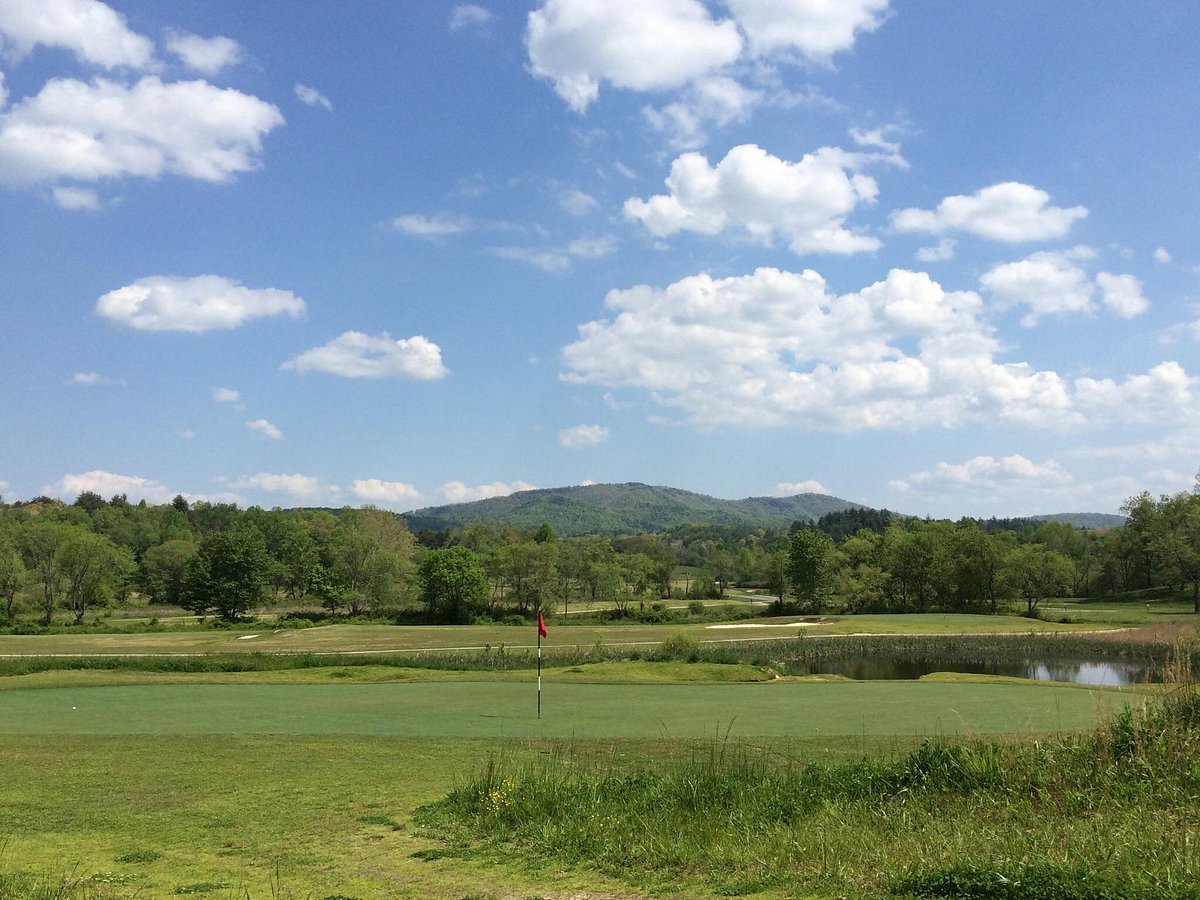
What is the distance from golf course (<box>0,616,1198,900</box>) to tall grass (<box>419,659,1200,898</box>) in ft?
0.14

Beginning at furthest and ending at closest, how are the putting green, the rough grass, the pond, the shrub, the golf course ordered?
1. the pond
2. the shrub
3. the putting green
4. the golf course
5. the rough grass

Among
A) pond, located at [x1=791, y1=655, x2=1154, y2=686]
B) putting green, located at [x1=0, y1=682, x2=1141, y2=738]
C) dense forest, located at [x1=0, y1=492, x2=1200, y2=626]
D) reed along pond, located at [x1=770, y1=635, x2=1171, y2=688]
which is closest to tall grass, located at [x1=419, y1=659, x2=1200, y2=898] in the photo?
putting green, located at [x1=0, y1=682, x2=1141, y2=738]

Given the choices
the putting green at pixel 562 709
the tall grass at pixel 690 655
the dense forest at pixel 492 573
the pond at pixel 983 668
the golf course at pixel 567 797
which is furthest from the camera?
the dense forest at pixel 492 573

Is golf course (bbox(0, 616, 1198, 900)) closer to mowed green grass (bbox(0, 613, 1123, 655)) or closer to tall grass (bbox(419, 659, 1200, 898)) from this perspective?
tall grass (bbox(419, 659, 1200, 898))

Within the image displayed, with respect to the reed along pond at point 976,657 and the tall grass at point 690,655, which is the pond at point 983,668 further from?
the tall grass at point 690,655

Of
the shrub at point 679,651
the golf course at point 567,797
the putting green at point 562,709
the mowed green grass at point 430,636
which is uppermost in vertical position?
the golf course at point 567,797

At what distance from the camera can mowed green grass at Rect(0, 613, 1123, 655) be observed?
57.3 metres

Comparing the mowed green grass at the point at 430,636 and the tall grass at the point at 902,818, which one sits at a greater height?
the tall grass at the point at 902,818

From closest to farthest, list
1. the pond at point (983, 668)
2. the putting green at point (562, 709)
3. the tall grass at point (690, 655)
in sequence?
the putting green at point (562, 709) → the tall grass at point (690, 655) → the pond at point (983, 668)

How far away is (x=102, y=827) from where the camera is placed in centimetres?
1165

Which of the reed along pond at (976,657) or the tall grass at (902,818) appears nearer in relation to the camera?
the tall grass at (902,818)

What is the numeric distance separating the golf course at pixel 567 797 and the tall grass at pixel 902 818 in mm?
44

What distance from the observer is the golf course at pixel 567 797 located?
8.69 meters

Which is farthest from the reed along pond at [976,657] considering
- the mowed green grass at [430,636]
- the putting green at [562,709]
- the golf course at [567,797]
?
the golf course at [567,797]
